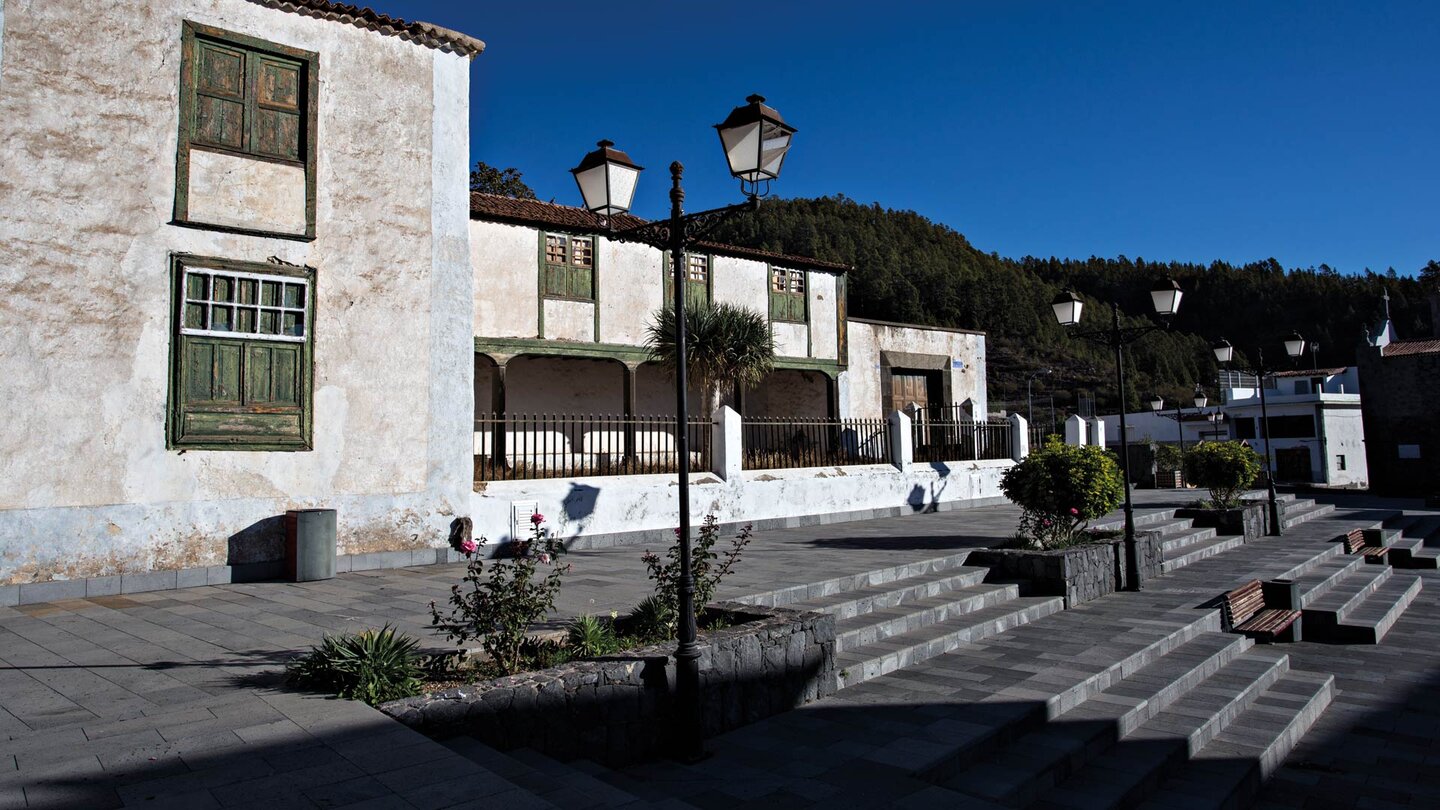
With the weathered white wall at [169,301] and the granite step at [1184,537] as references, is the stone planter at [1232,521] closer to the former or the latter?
the granite step at [1184,537]

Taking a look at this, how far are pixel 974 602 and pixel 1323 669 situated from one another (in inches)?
131

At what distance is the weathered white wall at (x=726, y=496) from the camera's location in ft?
38.1

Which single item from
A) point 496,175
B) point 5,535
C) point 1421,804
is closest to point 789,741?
point 1421,804

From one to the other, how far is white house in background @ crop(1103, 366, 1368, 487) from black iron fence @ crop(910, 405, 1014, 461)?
82.3ft

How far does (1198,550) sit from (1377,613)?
11.2 ft

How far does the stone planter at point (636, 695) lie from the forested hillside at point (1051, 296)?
43752 millimetres

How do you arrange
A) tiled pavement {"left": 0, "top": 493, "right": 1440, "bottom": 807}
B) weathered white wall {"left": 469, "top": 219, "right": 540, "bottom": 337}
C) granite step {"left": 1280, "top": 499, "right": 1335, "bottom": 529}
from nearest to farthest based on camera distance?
tiled pavement {"left": 0, "top": 493, "right": 1440, "bottom": 807} < weathered white wall {"left": 469, "top": 219, "right": 540, "bottom": 337} < granite step {"left": 1280, "top": 499, "right": 1335, "bottom": 529}

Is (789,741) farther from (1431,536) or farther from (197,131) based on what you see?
(1431,536)

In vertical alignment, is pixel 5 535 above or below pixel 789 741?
above

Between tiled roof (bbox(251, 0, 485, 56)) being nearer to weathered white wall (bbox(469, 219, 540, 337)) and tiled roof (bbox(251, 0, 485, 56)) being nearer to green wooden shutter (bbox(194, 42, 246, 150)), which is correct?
green wooden shutter (bbox(194, 42, 246, 150))

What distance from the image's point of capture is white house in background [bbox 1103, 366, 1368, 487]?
4216 cm

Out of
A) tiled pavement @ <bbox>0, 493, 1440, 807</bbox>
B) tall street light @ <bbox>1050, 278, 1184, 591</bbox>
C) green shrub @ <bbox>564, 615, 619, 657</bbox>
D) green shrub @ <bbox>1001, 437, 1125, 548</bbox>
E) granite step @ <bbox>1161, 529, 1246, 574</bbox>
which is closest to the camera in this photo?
tiled pavement @ <bbox>0, 493, 1440, 807</bbox>

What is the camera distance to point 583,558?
10727 mm

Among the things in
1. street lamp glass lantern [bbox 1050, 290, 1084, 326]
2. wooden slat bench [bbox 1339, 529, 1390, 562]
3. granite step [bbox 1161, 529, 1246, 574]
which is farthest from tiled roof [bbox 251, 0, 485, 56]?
wooden slat bench [bbox 1339, 529, 1390, 562]
